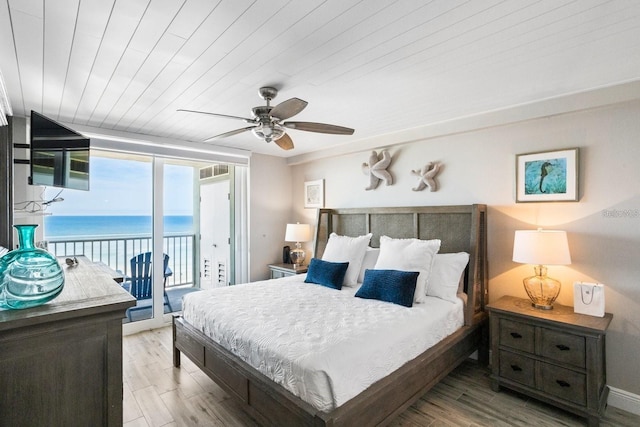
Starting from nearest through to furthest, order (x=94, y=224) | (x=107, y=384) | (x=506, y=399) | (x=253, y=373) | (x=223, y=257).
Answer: (x=107, y=384)
(x=253, y=373)
(x=506, y=399)
(x=94, y=224)
(x=223, y=257)

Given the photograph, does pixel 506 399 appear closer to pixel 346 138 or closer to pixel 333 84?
pixel 333 84

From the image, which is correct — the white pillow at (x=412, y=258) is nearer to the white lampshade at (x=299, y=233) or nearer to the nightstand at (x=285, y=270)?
the nightstand at (x=285, y=270)

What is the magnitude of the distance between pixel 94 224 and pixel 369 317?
169 inches

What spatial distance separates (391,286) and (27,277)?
248 cm

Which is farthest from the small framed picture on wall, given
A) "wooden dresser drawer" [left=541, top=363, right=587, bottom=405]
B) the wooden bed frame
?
"wooden dresser drawer" [left=541, top=363, right=587, bottom=405]

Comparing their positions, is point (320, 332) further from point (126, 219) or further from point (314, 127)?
point (126, 219)

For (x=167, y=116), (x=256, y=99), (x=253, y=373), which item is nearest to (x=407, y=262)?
(x=253, y=373)

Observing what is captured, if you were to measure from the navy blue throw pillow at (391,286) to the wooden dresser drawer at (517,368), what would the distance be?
901 millimetres

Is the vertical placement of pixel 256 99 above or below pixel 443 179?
above

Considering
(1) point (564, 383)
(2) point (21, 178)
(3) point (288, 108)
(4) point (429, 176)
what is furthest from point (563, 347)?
(2) point (21, 178)

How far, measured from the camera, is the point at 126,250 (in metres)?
5.13

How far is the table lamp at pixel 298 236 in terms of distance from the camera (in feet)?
15.9

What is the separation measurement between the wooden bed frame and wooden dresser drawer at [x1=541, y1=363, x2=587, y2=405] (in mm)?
608

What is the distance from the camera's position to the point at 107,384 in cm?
108
